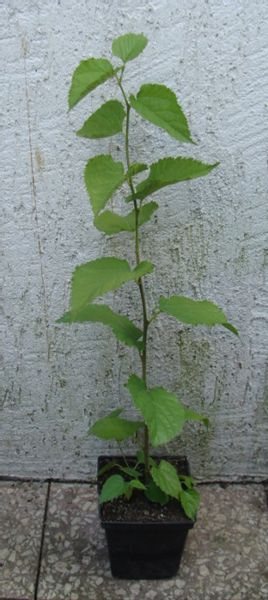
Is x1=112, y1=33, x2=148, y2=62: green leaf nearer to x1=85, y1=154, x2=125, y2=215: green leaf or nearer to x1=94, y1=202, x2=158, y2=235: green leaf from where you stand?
x1=85, y1=154, x2=125, y2=215: green leaf

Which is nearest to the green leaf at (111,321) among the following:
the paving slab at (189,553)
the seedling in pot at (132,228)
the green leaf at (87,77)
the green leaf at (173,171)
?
the seedling in pot at (132,228)

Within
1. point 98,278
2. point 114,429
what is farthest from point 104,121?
point 114,429

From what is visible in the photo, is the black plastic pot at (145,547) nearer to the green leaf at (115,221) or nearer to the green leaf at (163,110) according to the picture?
the green leaf at (115,221)

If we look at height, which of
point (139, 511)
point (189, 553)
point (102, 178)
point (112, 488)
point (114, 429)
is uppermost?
point (102, 178)

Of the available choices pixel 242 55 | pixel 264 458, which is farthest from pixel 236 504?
pixel 242 55

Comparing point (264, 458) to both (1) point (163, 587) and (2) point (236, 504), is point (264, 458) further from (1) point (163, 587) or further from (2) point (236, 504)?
(1) point (163, 587)

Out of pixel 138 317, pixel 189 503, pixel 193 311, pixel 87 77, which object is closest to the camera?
pixel 87 77

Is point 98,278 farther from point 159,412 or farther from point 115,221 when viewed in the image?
point 159,412
